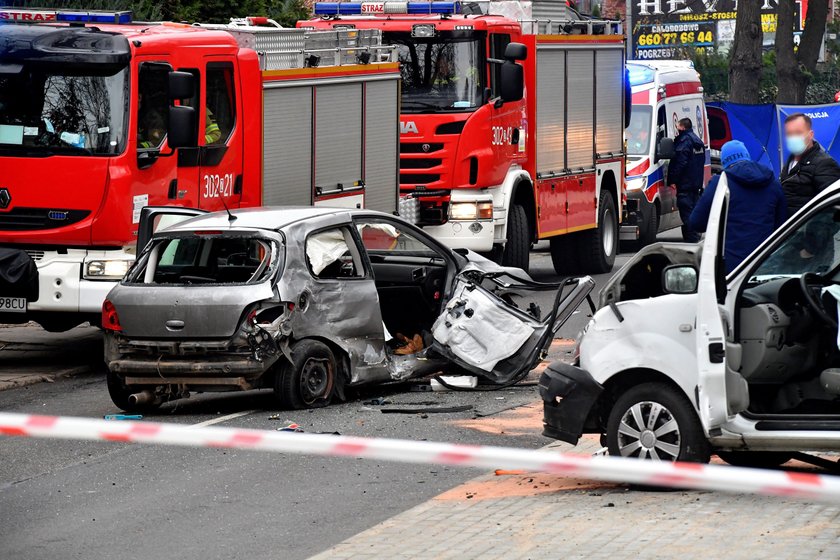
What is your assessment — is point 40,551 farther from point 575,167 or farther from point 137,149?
point 575,167

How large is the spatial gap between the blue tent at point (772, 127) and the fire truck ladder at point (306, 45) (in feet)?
47.4

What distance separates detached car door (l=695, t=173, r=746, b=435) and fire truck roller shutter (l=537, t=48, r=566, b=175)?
12405mm

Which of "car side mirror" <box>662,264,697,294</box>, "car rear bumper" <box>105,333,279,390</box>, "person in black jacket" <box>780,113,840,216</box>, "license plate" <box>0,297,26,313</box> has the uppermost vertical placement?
"person in black jacket" <box>780,113,840,216</box>

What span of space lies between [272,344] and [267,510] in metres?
2.77

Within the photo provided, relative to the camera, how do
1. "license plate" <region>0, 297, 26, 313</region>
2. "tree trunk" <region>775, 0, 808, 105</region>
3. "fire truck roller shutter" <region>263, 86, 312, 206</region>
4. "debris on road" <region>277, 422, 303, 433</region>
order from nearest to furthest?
"debris on road" <region>277, 422, 303, 433</region> < "license plate" <region>0, 297, 26, 313</region> < "fire truck roller shutter" <region>263, 86, 312, 206</region> < "tree trunk" <region>775, 0, 808, 105</region>

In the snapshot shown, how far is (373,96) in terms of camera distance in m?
17.1

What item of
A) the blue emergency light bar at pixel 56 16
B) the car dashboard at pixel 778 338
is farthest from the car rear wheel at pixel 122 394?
the car dashboard at pixel 778 338

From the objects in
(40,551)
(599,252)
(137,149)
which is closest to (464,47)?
(599,252)

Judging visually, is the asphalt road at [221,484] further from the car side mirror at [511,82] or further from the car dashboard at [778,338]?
the car side mirror at [511,82]

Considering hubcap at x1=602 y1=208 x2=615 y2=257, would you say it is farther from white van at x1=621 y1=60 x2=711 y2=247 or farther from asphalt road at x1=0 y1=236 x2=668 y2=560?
asphalt road at x1=0 y1=236 x2=668 y2=560

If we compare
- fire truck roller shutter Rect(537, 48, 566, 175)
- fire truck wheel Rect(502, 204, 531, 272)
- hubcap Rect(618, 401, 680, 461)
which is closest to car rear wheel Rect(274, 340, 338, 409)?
hubcap Rect(618, 401, 680, 461)

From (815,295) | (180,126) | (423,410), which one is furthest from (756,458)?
(180,126)

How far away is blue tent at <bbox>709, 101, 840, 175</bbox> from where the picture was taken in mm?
30344

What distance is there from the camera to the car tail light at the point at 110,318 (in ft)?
35.6
